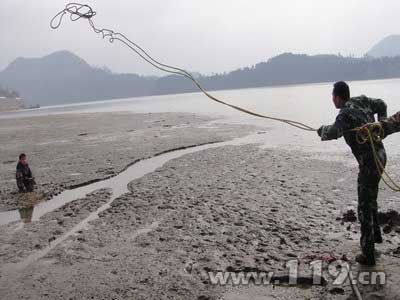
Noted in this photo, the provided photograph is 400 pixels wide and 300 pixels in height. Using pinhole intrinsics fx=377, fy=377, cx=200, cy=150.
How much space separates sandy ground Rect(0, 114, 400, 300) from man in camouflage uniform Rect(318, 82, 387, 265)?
0.54 metres

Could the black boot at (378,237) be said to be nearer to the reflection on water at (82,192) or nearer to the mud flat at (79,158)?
the reflection on water at (82,192)

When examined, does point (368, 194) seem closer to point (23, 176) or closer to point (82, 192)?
point (82, 192)

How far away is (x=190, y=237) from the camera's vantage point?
8.62 m

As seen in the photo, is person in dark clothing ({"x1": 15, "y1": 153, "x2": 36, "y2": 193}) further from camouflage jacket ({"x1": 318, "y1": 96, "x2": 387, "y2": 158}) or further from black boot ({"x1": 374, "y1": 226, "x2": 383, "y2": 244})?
black boot ({"x1": 374, "y1": 226, "x2": 383, "y2": 244})

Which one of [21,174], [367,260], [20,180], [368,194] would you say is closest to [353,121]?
[368,194]

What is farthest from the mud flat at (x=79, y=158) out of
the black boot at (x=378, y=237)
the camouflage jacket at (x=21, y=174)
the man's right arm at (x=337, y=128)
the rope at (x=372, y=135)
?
the rope at (x=372, y=135)

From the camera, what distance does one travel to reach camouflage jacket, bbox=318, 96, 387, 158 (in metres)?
6.06

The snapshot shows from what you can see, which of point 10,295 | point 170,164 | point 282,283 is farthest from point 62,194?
point 282,283

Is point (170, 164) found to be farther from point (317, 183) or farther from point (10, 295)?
point (10, 295)

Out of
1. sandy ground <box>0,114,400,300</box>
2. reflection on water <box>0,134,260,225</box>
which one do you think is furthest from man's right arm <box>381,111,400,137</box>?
reflection on water <box>0,134,260,225</box>

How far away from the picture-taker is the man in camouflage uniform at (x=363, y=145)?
608 cm

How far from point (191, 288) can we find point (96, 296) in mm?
1563

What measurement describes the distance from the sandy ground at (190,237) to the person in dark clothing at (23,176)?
0.49m

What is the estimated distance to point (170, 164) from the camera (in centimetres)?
1853
